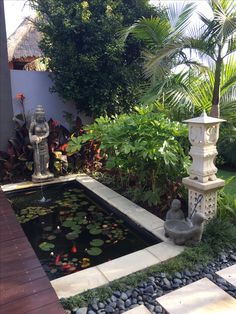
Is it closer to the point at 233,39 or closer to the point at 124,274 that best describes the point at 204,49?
the point at 233,39

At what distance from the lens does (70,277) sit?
2.30 m

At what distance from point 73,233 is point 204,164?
1.70m

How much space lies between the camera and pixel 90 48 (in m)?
5.64

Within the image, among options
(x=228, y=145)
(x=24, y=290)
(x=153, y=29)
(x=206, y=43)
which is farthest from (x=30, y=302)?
(x=228, y=145)

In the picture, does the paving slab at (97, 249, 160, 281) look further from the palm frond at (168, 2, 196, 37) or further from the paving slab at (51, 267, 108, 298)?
the palm frond at (168, 2, 196, 37)

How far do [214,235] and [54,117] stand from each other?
4632 millimetres

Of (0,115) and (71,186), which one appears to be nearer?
(71,186)

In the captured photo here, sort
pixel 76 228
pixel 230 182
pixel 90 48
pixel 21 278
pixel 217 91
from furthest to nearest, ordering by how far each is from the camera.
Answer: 1. pixel 90 48
2. pixel 230 182
3. pixel 217 91
4. pixel 76 228
5. pixel 21 278

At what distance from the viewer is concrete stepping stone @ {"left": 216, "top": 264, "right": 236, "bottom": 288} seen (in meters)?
2.16

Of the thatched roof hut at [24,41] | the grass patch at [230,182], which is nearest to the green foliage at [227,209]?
the grass patch at [230,182]

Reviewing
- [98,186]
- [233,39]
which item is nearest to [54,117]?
[98,186]

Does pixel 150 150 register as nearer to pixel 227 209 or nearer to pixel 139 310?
pixel 227 209

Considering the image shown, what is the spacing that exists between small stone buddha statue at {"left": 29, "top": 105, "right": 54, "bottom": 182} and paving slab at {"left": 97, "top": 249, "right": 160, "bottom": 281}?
9.78ft

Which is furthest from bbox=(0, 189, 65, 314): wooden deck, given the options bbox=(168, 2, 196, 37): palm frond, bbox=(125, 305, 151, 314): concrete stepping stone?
bbox=(168, 2, 196, 37): palm frond
